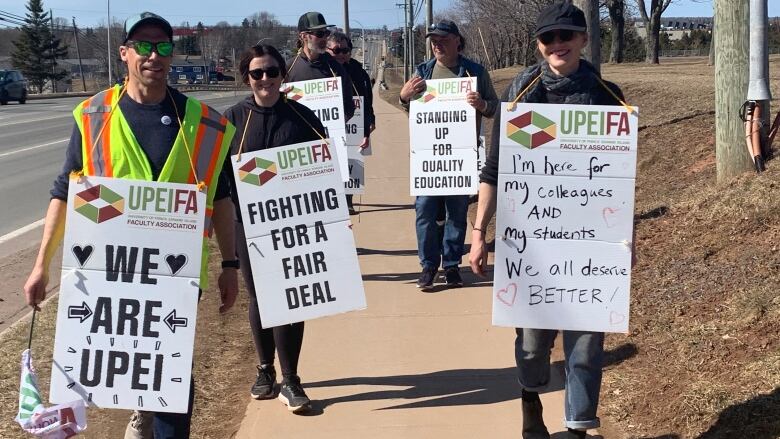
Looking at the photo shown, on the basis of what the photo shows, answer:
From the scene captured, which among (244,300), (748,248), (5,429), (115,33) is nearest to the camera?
(5,429)

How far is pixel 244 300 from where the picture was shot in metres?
7.23

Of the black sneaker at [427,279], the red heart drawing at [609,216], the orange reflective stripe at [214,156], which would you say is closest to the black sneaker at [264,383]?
the orange reflective stripe at [214,156]

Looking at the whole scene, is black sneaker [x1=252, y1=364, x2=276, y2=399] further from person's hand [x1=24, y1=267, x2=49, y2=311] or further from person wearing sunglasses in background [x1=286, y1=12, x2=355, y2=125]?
person wearing sunglasses in background [x1=286, y1=12, x2=355, y2=125]

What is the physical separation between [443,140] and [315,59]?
5.10 feet

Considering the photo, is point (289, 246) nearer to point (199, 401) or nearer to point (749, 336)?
point (199, 401)

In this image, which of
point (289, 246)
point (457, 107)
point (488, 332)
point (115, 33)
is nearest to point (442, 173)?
point (457, 107)

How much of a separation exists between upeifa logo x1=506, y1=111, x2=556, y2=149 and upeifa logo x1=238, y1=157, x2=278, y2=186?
1447mm

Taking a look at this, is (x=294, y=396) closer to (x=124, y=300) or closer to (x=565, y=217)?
(x=124, y=300)

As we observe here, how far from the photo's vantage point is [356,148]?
969cm

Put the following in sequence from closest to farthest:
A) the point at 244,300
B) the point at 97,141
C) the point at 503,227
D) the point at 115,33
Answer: the point at 97,141, the point at 503,227, the point at 244,300, the point at 115,33

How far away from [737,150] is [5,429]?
564 cm

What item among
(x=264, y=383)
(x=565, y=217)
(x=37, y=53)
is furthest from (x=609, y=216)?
(x=37, y=53)

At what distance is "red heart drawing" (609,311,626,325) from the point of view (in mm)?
3914

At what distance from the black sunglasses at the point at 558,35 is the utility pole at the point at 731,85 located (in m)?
4.02
